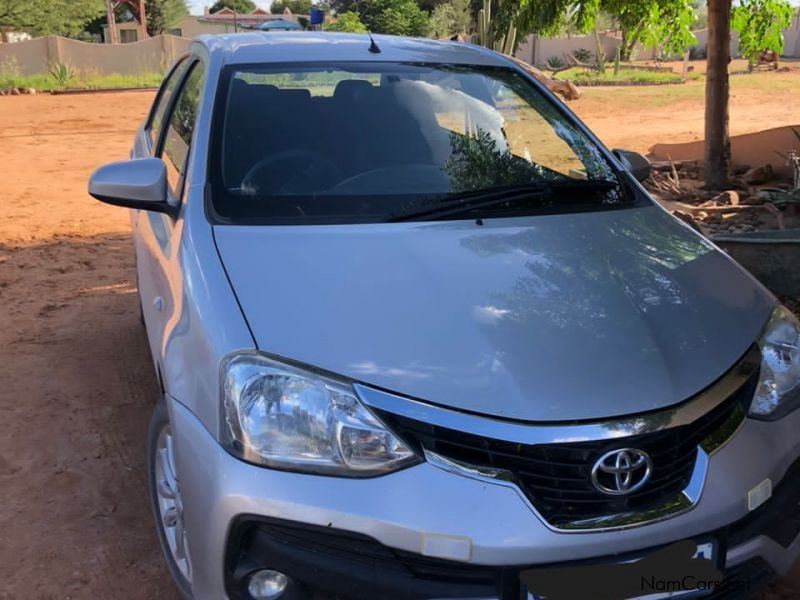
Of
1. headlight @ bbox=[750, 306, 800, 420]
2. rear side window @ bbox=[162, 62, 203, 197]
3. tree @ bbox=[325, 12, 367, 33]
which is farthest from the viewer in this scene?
tree @ bbox=[325, 12, 367, 33]

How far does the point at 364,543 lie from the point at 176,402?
711 millimetres

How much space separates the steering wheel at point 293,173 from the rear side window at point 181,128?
27 centimetres

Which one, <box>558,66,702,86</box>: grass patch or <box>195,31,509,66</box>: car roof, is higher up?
<box>195,31,509,66</box>: car roof

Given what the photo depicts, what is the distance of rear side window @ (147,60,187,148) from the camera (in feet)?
13.0

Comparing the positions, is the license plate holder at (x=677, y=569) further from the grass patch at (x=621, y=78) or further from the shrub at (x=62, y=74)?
the grass patch at (x=621, y=78)

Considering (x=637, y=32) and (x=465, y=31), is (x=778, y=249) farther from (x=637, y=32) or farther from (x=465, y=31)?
(x=465, y=31)

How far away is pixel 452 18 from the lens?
43031mm

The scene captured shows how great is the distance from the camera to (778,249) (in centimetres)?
446

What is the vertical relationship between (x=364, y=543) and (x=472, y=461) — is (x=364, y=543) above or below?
below

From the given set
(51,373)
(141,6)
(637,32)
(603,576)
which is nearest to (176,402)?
(603,576)

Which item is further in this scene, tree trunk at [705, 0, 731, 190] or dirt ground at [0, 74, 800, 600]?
tree trunk at [705, 0, 731, 190]

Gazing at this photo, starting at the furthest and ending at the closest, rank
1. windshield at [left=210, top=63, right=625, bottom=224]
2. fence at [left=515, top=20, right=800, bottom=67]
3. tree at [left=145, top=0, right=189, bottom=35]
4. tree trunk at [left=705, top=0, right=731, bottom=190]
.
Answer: tree at [left=145, top=0, right=189, bottom=35] → fence at [left=515, top=20, right=800, bottom=67] → tree trunk at [left=705, top=0, right=731, bottom=190] → windshield at [left=210, top=63, right=625, bottom=224]

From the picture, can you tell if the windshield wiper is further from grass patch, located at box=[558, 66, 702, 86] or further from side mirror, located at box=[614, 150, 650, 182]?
grass patch, located at box=[558, 66, 702, 86]

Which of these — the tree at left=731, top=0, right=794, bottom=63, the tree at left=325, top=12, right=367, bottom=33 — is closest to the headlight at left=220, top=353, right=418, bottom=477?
the tree at left=731, top=0, right=794, bottom=63
